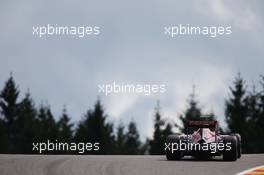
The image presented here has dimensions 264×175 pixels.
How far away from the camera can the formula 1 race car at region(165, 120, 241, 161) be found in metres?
18.7

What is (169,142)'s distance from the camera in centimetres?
1950

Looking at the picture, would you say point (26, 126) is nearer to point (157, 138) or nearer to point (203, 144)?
point (157, 138)

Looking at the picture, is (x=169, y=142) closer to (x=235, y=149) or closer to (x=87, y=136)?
(x=235, y=149)

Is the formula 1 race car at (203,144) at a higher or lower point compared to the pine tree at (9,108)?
lower

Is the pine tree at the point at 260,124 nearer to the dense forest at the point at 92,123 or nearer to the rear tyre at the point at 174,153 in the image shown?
the dense forest at the point at 92,123

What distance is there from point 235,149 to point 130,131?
76.4m

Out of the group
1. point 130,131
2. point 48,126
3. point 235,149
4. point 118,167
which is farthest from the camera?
point 130,131

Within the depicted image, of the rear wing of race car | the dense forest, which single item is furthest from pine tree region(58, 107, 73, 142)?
the rear wing of race car

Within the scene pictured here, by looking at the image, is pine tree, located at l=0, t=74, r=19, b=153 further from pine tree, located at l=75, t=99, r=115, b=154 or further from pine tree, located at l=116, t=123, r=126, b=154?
pine tree, located at l=116, t=123, r=126, b=154

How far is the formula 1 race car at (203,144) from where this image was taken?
734 inches

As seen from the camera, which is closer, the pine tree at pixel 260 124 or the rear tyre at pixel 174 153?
the rear tyre at pixel 174 153

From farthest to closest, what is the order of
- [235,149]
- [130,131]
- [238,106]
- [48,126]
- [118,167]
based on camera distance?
[130,131] → [48,126] → [238,106] → [235,149] → [118,167]

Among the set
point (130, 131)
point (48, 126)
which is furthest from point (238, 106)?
point (130, 131)

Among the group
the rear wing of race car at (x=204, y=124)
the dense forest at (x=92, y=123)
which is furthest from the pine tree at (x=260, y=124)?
the rear wing of race car at (x=204, y=124)
